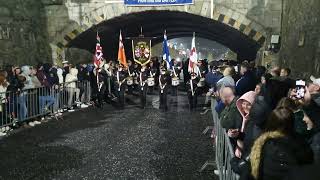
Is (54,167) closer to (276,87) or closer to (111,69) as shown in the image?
(276,87)

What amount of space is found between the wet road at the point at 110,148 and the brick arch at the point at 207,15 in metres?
Answer: 6.76

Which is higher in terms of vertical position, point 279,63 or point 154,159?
point 279,63

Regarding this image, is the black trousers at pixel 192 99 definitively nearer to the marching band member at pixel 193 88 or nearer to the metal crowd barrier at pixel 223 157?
the marching band member at pixel 193 88

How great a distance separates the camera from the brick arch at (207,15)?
55.9ft

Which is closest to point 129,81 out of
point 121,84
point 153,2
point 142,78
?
point 121,84

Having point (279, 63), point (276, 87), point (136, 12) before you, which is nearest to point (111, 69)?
point (136, 12)

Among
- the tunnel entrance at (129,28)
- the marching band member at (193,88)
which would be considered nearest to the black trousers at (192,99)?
the marching band member at (193,88)

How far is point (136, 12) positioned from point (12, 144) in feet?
36.0

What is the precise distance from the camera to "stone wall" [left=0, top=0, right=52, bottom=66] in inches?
573

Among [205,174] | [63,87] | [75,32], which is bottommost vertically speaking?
[205,174]

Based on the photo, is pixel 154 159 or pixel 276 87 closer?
pixel 276 87

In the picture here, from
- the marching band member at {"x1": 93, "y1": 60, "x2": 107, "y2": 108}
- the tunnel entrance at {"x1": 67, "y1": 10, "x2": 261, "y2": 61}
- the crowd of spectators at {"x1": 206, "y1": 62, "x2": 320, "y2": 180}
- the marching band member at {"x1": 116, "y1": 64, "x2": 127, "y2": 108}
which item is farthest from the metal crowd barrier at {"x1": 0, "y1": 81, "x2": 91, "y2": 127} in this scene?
the tunnel entrance at {"x1": 67, "y1": 10, "x2": 261, "y2": 61}

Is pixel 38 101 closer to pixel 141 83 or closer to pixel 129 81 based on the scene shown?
pixel 141 83

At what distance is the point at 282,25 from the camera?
16562mm
